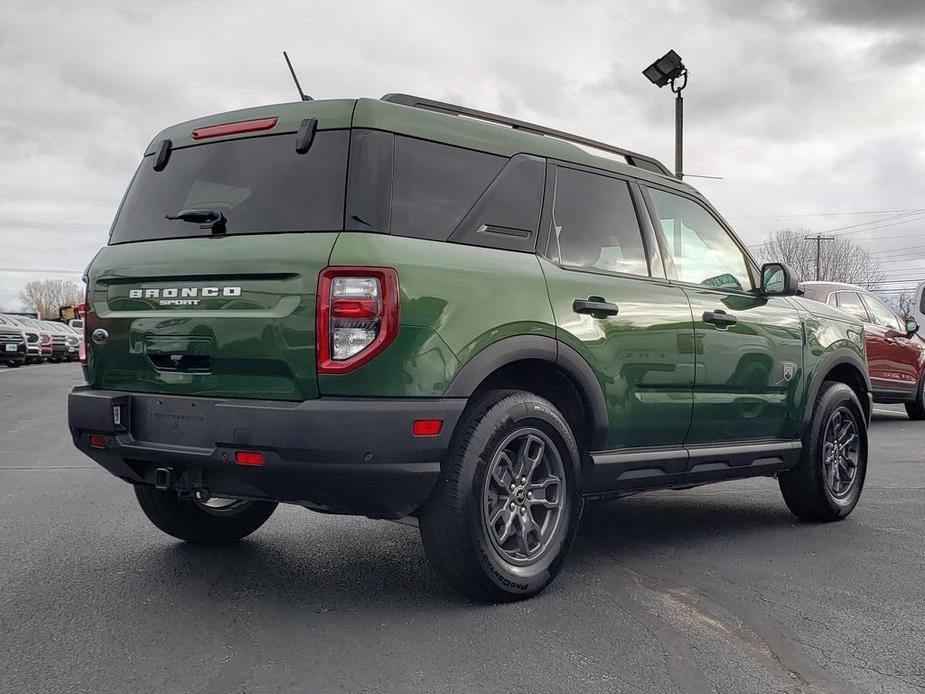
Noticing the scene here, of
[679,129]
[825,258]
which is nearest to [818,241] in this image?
[825,258]

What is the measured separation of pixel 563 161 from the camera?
480 cm

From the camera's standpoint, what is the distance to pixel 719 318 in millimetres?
5309

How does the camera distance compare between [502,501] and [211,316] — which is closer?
[211,316]

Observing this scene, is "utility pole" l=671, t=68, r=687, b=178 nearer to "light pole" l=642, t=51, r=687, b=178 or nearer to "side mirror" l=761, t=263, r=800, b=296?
"light pole" l=642, t=51, r=687, b=178

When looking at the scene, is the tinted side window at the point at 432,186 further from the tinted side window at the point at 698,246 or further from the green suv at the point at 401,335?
the tinted side window at the point at 698,246

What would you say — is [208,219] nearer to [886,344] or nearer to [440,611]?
[440,611]

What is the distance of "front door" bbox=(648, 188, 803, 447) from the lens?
523 cm

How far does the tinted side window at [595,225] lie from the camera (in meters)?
4.66

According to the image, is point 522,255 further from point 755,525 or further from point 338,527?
point 755,525

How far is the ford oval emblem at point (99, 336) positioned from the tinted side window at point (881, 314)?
10853 millimetres

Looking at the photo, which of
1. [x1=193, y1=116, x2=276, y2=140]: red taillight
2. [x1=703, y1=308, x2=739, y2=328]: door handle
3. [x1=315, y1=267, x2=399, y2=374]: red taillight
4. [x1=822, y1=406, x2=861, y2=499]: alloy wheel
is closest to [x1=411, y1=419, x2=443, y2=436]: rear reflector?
[x1=315, y1=267, x2=399, y2=374]: red taillight

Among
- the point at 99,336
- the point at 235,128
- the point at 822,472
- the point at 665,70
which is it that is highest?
the point at 665,70

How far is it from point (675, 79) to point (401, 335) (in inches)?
601

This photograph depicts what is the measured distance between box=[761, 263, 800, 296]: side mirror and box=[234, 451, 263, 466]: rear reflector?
3.32m
